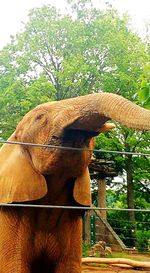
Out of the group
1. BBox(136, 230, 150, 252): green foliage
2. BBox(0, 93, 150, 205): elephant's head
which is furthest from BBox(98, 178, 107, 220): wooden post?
BBox(0, 93, 150, 205): elephant's head

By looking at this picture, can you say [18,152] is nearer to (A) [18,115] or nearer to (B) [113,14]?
(A) [18,115]

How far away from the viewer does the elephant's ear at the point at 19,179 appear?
3449 mm

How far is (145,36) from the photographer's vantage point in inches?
695

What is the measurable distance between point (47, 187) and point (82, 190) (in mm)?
242

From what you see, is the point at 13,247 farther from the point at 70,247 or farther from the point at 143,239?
the point at 143,239

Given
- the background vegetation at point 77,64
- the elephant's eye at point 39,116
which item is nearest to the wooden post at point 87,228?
the background vegetation at point 77,64

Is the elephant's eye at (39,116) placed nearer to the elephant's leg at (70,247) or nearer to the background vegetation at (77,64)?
the elephant's leg at (70,247)

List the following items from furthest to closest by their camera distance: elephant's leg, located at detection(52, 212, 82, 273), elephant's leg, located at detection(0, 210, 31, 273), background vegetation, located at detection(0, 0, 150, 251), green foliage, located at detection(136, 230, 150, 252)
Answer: green foliage, located at detection(136, 230, 150, 252), background vegetation, located at detection(0, 0, 150, 251), elephant's leg, located at detection(52, 212, 82, 273), elephant's leg, located at detection(0, 210, 31, 273)

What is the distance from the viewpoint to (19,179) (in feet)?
11.6

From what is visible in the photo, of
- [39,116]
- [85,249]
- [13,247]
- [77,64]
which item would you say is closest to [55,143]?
[39,116]

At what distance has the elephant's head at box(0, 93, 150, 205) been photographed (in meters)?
3.03

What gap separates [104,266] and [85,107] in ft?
15.9

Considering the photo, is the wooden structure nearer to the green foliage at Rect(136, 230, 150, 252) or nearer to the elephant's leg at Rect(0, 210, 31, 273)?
the green foliage at Rect(136, 230, 150, 252)

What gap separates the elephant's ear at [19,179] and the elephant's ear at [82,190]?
0.22 metres
